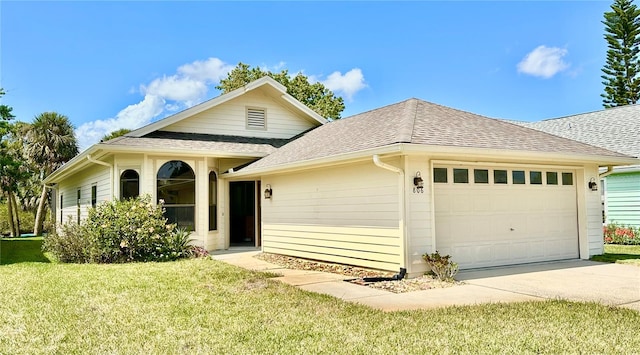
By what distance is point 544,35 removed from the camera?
20281 millimetres

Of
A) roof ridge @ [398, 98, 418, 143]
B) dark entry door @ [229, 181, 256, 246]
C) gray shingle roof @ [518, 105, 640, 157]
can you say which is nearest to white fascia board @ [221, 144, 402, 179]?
roof ridge @ [398, 98, 418, 143]

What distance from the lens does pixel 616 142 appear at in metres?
15.9

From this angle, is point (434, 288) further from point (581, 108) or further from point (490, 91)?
point (581, 108)

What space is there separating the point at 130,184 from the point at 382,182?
7.22 m

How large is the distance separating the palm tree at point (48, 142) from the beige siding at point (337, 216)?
792 inches

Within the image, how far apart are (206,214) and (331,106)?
21891 mm

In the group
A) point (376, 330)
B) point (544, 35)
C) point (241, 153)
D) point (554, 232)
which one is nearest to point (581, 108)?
point (544, 35)

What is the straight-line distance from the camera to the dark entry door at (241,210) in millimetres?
16172

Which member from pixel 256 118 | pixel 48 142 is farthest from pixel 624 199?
pixel 48 142

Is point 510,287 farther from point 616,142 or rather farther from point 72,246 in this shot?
point 616,142

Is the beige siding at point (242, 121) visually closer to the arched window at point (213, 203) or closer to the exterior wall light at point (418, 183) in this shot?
the arched window at point (213, 203)

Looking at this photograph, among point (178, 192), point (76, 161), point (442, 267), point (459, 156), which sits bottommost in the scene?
point (442, 267)

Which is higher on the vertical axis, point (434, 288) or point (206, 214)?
point (206, 214)

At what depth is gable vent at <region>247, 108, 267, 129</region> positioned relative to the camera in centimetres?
1523
